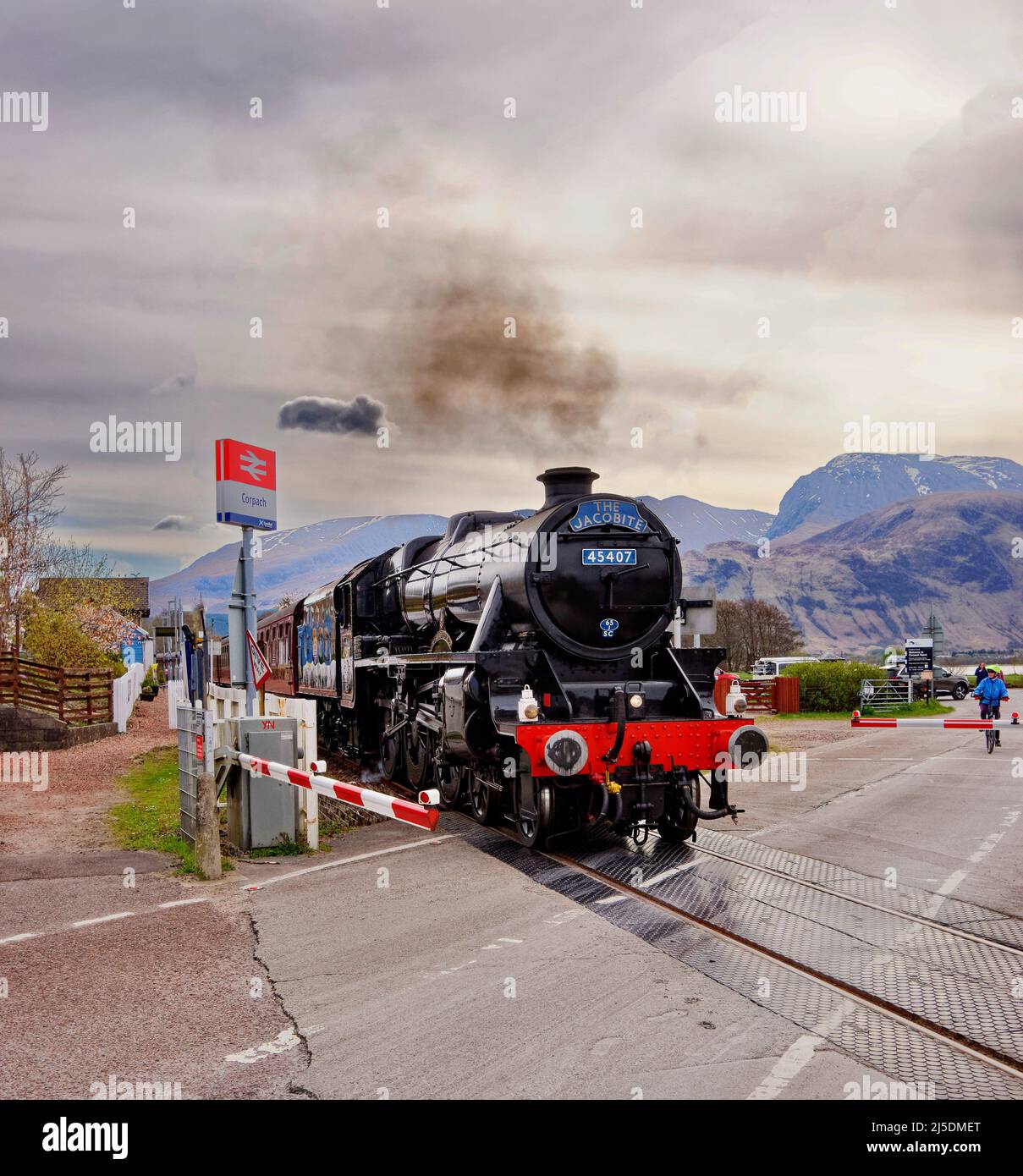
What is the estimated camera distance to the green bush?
3056 cm

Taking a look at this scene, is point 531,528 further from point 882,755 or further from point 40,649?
point 40,649

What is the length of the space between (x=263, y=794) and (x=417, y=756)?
13.6ft

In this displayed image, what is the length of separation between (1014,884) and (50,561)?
3253 cm

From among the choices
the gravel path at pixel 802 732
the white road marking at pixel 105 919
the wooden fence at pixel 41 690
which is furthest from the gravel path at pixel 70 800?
the gravel path at pixel 802 732

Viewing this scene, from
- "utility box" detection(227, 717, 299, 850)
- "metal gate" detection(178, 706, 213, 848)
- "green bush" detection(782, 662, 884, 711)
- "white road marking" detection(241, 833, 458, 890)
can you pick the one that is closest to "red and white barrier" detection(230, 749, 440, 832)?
"utility box" detection(227, 717, 299, 850)

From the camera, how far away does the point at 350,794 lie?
284 inches

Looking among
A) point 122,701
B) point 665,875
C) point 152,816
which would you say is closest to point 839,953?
point 665,875

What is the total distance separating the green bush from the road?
2152cm

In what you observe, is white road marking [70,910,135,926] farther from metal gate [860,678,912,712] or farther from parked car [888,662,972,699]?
parked car [888,662,972,699]

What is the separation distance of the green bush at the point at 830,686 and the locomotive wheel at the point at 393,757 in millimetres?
18667

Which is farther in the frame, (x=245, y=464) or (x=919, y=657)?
(x=919, y=657)

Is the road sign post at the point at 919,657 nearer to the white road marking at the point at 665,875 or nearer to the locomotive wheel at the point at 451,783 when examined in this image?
the locomotive wheel at the point at 451,783

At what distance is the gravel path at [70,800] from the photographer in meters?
10.4

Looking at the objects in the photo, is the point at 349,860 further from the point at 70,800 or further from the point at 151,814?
the point at 70,800
